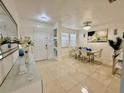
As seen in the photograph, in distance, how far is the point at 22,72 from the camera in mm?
1267

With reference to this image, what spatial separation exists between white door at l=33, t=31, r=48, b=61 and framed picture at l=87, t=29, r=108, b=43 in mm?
3438

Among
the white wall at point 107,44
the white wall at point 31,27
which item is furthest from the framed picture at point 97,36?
the white wall at point 31,27

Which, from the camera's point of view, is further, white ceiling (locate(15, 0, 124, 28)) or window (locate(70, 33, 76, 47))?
window (locate(70, 33, 76, 47))

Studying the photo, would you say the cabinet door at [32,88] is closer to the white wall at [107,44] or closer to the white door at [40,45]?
the white door at [40,45]

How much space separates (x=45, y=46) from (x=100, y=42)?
12.8 feet

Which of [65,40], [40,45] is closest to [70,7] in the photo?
[40,45]

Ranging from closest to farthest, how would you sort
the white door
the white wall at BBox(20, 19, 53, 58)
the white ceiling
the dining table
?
1. the white ceiling
2. the white wall at BBox(20, 19, 53, 58)
3. the dining table
4. the white door

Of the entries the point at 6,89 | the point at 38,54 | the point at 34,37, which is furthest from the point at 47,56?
the point at 6,89

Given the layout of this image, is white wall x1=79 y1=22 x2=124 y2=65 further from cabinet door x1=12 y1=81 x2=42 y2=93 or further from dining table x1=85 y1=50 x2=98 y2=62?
cabinet door x1=12 y1=81 x2=42 y2=93

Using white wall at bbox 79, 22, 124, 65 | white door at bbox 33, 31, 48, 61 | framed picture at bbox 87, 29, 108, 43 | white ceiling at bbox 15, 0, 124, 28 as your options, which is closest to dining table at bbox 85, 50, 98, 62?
white wall at bbox 79, 22, 124, 65

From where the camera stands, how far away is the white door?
500cm

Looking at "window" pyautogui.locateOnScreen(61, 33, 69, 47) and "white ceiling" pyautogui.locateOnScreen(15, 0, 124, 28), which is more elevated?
"white ceiling" pyautogui.locateOnScreen(15, 0, 124, 28)

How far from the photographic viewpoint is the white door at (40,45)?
5.00 meters

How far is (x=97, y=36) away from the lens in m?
5.70
